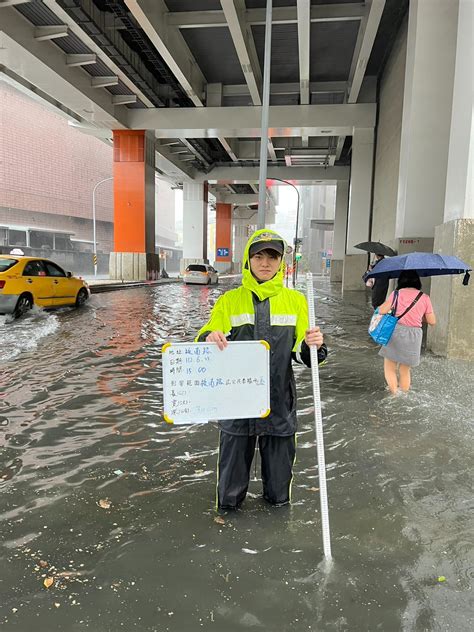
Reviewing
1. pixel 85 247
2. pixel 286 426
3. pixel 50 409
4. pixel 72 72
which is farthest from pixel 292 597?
pixel 85 247

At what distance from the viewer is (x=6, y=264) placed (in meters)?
10.8

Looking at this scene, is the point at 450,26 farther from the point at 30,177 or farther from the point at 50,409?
the point at 30,177

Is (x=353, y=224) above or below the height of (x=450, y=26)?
below

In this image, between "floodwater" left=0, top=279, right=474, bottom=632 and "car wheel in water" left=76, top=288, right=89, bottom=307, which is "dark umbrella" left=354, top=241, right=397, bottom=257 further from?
"car wheel in water" left=76, top=288, right=89, bottom=307

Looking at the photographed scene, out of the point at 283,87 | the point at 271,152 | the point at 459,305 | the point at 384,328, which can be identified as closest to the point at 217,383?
the point at 384,328

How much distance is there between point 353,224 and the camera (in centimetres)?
2317

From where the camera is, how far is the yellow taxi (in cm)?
1055

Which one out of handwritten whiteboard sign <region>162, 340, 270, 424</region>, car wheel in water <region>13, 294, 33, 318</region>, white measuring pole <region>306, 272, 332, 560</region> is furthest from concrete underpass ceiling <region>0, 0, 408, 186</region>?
handwritten whiteboard sign <region>162, 340, 270, 424</region>

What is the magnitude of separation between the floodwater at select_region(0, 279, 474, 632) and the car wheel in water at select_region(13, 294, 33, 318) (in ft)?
18.9

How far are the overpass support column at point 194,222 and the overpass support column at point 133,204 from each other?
12.7 meters

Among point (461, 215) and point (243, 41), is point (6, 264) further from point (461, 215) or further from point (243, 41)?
point (243, 41)

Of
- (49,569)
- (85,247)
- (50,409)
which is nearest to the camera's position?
(49,569)

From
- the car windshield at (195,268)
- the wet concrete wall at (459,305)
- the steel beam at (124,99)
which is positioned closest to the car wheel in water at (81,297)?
the wet concrete wall at (459,305)

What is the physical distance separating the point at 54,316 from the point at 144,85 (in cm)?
1467
